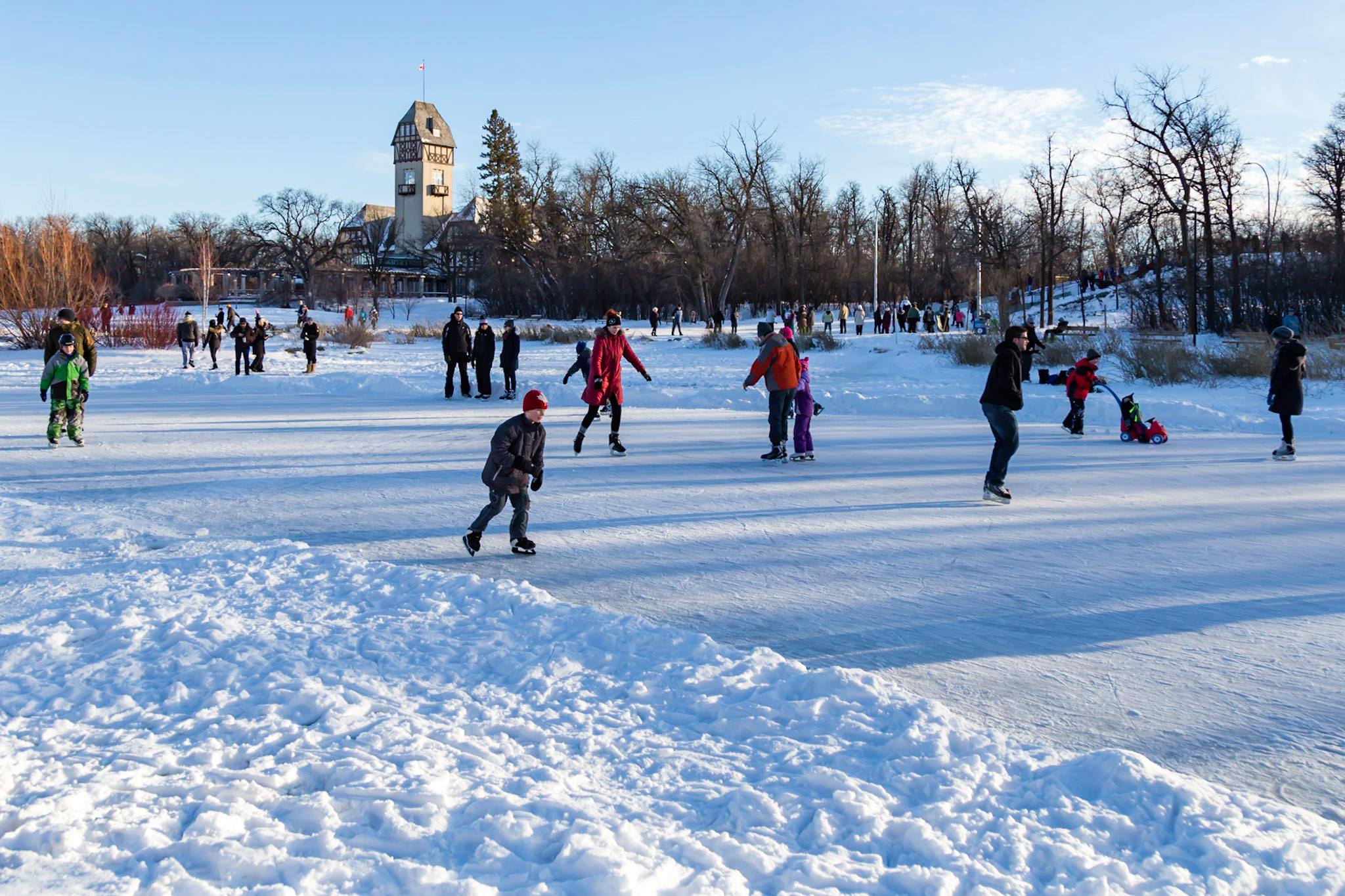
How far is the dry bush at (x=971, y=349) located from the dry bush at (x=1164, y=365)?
137 inches

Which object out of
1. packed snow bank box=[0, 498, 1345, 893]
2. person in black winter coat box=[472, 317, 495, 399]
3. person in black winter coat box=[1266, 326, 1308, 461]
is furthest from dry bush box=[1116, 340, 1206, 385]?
packed snow bank box=[0, 498, 1345, 893]

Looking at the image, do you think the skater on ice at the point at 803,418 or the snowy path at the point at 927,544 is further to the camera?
the skater on ice at the point at 803,418

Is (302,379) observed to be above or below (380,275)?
below

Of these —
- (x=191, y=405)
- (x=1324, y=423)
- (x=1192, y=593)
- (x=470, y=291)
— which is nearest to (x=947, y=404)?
(x=1324, y=423)

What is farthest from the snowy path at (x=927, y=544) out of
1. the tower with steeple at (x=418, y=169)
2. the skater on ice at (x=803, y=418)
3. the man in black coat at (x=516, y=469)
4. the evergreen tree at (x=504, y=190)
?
the tower with steeple at (x=418, y=169)

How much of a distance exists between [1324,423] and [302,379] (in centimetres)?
1826

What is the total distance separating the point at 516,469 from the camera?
6.49 metres

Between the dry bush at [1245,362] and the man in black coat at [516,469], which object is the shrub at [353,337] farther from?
the man in black coat at [516,469]

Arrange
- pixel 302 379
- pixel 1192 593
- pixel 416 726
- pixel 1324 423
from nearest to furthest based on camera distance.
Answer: pixel 416 726, pixel 1192 593, pixel 1324 423, pixel 302 379

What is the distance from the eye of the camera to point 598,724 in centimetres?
393

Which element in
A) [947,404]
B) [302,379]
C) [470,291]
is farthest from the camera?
[470,291]

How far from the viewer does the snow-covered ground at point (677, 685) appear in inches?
116

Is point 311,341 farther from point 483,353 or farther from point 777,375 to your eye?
point 777,375

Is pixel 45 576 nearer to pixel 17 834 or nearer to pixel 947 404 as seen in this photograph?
pixel 17 834
